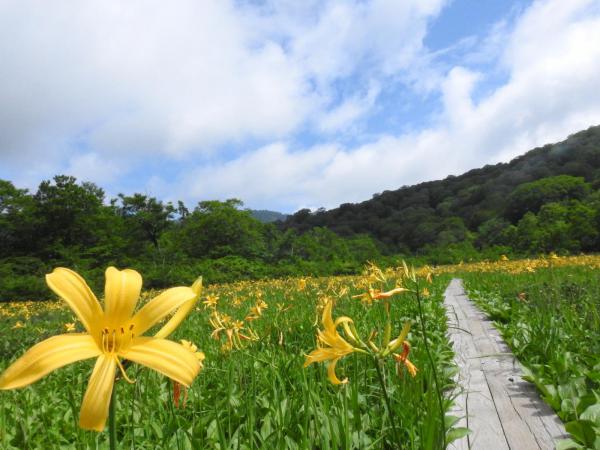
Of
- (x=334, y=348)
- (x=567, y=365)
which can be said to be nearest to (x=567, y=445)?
(x=567, y=365)

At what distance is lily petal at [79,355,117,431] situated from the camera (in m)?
0.50

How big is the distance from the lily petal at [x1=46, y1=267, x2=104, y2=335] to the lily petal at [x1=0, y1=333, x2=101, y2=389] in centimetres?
4

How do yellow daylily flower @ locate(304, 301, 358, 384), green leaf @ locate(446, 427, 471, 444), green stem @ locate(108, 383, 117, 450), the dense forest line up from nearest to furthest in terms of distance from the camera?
green stem @ locate(108, 383, 117, 450)
yellow daylily flower @ locate(304, 301, 358, 384)
green leaf @ locate(446, 427, 471, 444)
the dense forest

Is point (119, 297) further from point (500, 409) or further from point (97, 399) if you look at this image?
point (500, 409)

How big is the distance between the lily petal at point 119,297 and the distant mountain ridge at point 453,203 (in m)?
41.3

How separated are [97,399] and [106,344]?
0.12 metres

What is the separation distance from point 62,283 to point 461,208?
57.7m

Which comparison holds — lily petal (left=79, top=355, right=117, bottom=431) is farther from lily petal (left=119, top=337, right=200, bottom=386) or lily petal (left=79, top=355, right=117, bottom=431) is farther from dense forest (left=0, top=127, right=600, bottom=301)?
dense forest (left=0, top=127, right=600, bottom=301)

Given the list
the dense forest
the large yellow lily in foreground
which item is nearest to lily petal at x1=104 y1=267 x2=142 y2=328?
the large yellow lily in foreground

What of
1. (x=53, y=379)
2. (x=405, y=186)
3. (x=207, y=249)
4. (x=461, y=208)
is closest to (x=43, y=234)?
(x=207, y=249)

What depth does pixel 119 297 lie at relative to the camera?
65 cm

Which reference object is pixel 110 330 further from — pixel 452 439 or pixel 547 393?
pixel 547 393

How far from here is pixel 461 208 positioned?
176 ft

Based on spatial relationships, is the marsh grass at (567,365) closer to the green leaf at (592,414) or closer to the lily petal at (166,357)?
the green leaf at (592,414)
